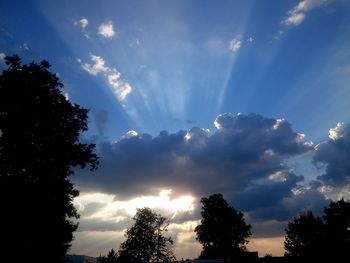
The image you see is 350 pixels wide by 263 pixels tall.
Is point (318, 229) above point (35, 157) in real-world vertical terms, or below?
above

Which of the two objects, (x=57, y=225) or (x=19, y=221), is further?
(x=57, y=225)

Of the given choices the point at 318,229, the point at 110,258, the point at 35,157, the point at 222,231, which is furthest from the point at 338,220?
the point at 35,157

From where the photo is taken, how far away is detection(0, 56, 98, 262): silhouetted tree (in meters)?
22.3

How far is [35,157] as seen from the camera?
76.9ft

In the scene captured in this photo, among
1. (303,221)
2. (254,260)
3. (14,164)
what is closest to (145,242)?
(254,260)

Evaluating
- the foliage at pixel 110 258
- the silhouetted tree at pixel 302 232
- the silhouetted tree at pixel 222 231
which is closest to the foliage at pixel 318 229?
the silhouetted tree at pixel 302 232

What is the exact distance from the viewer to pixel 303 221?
76.6 m

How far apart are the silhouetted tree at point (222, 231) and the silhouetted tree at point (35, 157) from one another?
48737mm

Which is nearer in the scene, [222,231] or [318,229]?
[222,231]

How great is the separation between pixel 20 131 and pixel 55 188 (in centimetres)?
509

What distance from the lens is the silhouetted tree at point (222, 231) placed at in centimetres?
6825

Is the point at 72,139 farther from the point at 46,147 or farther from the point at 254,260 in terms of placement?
the point at 254,260

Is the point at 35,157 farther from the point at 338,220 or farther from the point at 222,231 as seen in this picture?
the point at 338,220

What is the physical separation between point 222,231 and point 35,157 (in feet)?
179
